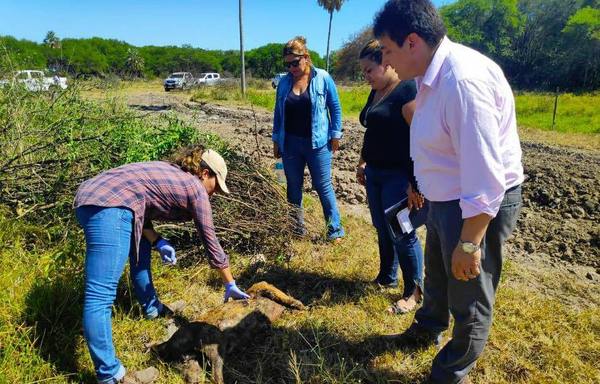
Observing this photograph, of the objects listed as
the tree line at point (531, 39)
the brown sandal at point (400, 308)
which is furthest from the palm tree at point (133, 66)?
the tree line at point (531, 39)

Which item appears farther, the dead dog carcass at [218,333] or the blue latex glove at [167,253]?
the blue latex glove at [167,253]

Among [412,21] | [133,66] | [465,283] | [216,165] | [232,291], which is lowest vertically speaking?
[232,291]

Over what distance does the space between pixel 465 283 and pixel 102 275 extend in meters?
1.59

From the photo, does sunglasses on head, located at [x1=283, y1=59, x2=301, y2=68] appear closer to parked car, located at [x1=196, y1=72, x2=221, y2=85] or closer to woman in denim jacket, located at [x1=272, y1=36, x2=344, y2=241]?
woman in denim jacket, located at [x1=272, y1=36, x2=344, y2=241]

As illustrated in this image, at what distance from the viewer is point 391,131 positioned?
2475 mm

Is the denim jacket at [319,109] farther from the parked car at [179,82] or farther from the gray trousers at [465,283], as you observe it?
the parked car at [179,82]

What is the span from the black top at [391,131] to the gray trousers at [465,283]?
0.69 m

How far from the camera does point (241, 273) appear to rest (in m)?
3.27

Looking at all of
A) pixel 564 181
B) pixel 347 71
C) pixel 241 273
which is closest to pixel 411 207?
pixel 241 273

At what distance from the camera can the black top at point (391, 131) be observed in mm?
2393

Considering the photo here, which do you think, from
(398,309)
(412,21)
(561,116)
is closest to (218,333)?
(398,309)

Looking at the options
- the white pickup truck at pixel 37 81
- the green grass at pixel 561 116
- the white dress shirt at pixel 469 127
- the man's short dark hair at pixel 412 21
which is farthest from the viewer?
the green grass at pixel 561 116

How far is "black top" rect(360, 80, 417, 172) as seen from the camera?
239 cm

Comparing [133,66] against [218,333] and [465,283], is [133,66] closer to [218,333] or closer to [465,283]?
[218,333]
